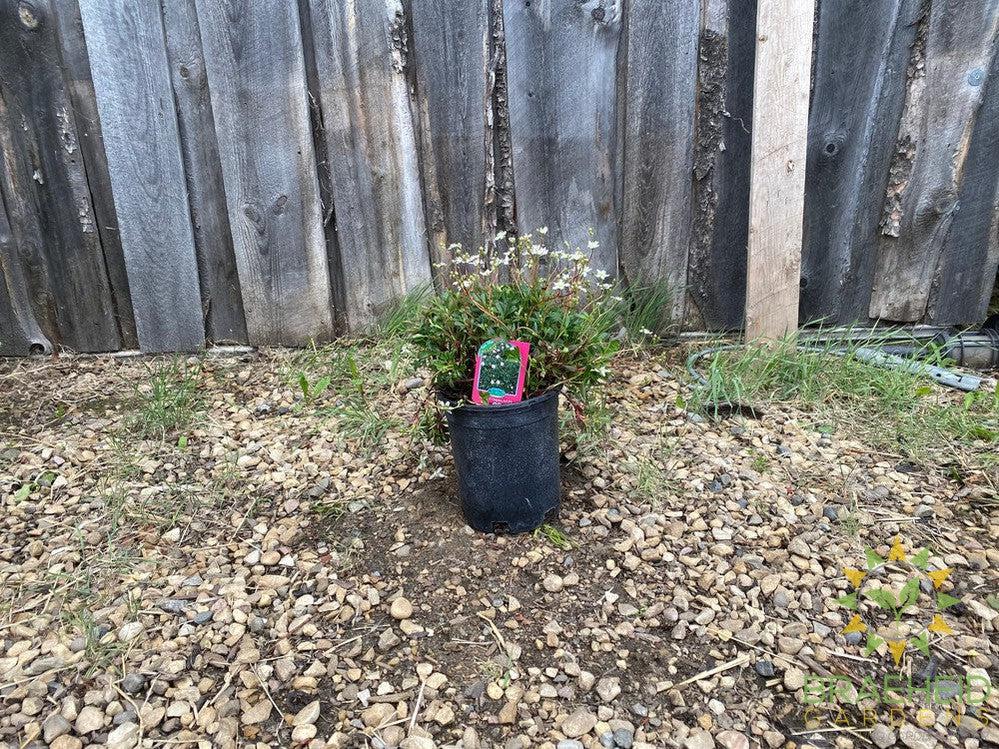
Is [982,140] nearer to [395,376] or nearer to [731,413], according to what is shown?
[731,413]

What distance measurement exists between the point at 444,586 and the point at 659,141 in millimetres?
1829

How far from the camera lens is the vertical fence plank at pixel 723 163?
2.62 metres

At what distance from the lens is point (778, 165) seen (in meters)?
2.64

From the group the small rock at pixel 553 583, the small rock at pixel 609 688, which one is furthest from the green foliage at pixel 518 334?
the small rock at pixel 609 688

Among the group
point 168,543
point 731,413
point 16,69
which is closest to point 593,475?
point 731,413

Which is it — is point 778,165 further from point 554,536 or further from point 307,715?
point 307,715

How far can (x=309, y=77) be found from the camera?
2.72 m

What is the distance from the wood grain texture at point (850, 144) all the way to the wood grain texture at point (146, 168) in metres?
2.39

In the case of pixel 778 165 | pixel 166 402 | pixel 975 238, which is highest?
pixel 778 165

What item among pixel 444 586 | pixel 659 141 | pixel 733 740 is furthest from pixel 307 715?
pixel 659 141

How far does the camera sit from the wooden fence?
8.64 feet

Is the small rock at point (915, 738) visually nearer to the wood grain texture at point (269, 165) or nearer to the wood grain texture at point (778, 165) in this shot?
the wood grain texture at point (778, 165)

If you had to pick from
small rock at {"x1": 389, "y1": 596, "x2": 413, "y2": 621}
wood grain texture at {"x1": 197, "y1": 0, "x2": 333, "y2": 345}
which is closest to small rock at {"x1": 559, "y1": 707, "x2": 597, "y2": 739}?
small rock at {"x1": 389, "y1": 596, "x2": 413, "y2": 621}

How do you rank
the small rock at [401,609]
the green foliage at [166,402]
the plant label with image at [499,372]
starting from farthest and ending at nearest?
the green foliage at [166,402] < the plant label with image at [499,372] < the small rock at [401,609]
